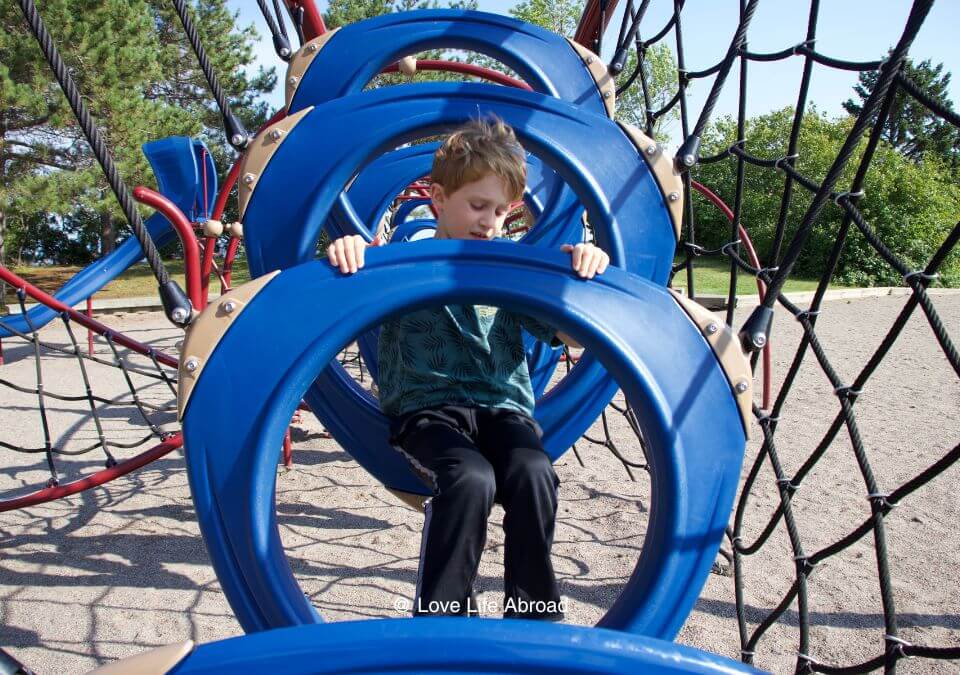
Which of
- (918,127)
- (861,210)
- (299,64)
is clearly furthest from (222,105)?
(918,127)

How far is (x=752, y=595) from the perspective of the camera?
5.70ft

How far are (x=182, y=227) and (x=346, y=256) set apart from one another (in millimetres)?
885

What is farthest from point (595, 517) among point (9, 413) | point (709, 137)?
point (709, 137)

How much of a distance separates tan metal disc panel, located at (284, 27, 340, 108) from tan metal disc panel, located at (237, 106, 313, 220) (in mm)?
356

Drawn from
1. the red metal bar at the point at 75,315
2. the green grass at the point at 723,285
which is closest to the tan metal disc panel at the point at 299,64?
the red metal bar at the point at 75,315

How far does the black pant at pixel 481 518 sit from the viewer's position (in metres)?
0.96

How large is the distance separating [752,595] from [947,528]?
751 millimetres

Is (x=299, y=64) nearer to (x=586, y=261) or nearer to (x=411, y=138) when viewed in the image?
(x=411, y=138)

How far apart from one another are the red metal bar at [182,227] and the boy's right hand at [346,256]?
0.69 metres

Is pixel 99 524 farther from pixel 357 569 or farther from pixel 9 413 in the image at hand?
pixel 9 413

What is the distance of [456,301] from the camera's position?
0.97 m

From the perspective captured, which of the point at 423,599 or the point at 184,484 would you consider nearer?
the point at 423,599

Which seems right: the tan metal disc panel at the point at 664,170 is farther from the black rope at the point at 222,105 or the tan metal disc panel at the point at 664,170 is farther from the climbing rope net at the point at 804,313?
the black rope at the point at 222,105

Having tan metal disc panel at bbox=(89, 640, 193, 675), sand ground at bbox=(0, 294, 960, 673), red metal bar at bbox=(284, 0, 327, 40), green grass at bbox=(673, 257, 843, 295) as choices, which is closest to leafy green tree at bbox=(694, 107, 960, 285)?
green grass at bbox=(673, 257, 843, 295)
